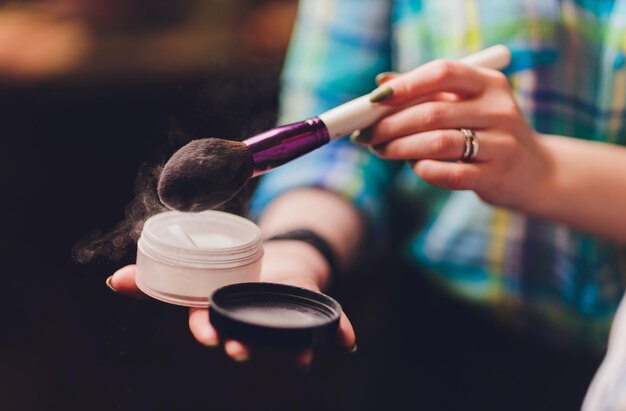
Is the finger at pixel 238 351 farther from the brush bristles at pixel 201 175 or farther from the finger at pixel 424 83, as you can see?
the finger at pixel 424 83

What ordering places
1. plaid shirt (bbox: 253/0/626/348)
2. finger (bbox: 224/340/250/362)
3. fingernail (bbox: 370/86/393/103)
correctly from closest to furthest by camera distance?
finger (bbox: 224/340/250/362), fingernail (bbox: 370/86/393/103), plaid shirt (bbox: 253/0/626/348)

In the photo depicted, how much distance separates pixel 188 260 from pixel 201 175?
6 centimetres

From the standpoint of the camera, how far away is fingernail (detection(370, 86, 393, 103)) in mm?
485

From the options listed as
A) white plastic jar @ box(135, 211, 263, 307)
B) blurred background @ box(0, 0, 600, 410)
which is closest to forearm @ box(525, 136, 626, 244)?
blurred background @ box(0, 0, 600, 410)

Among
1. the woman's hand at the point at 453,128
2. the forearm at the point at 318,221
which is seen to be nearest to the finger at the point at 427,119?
the woman's hand at the point at 453,128

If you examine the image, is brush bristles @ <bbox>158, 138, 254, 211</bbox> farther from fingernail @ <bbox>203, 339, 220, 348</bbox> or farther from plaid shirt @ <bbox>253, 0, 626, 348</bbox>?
plaid shirt @ <bbox>253, 0, 626, 348</bbox>

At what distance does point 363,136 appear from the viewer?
1.70ft

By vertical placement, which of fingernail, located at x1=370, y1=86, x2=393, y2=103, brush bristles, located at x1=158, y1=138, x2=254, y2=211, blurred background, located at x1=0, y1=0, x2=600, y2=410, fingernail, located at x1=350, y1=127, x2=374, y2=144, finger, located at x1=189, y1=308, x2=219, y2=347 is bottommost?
blurred background, located at x1=0, y1=0, x2=600, y2=410

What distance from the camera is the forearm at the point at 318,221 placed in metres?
0.58

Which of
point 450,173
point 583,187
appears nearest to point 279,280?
point 450,173

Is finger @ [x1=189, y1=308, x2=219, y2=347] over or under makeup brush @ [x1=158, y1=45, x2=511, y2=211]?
under

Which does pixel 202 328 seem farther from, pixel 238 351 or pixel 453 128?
pixel 453 128

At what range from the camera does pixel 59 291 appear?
1.62 ft

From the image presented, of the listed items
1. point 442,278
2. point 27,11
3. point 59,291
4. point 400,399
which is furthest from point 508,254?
point 27,11
